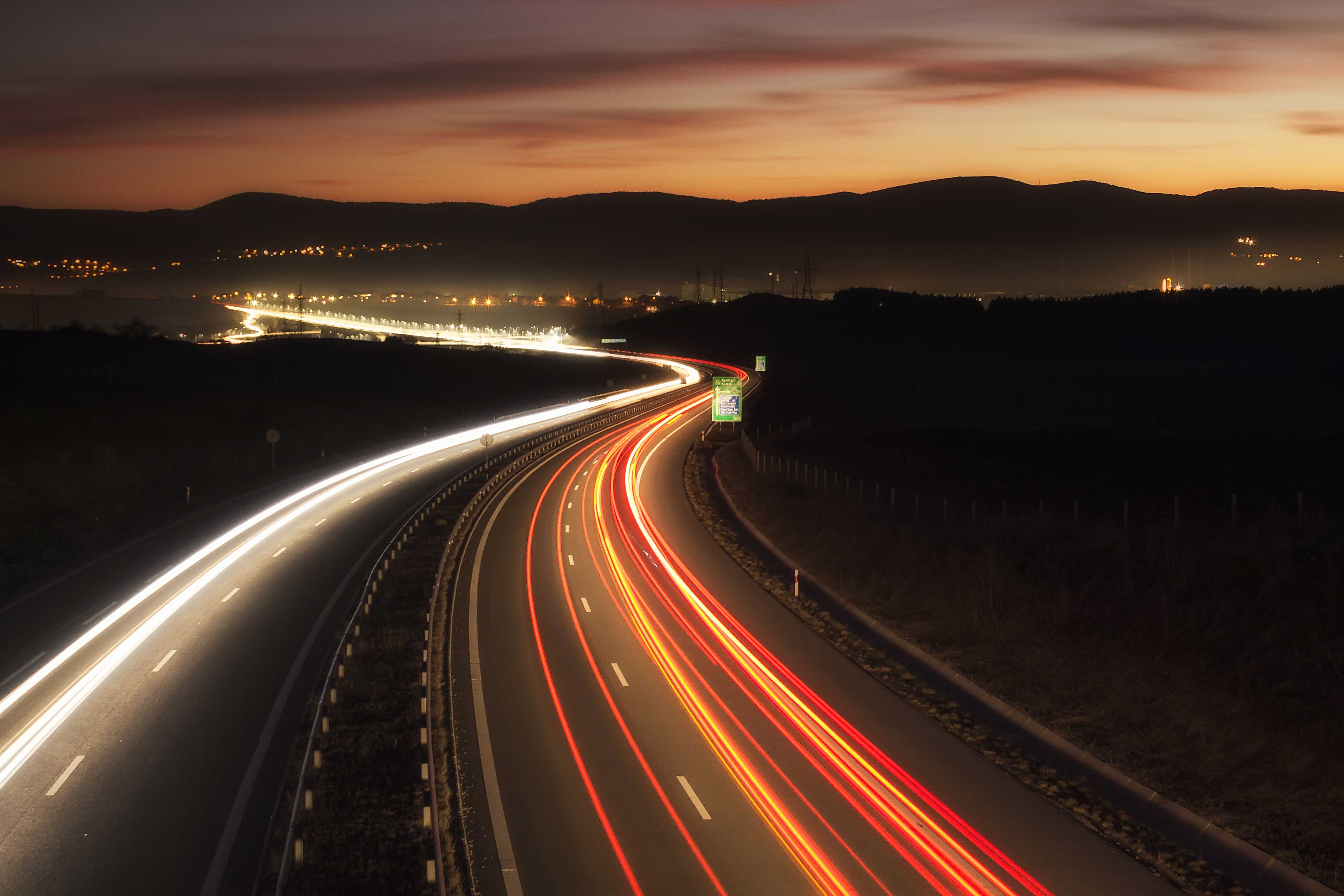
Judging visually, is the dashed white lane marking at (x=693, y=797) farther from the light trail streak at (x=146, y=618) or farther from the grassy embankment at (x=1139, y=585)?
the light trail streak at (x=146, y=618)

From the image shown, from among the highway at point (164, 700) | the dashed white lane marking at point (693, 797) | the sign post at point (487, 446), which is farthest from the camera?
the sign post at point (487, 446)

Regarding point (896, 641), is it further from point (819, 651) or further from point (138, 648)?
point (138, 648)

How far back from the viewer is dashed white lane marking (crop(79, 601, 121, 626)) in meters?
26.6

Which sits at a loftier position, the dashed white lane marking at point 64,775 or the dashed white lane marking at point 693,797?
the dashed white lane marking at point 64,775

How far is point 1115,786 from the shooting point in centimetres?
1666

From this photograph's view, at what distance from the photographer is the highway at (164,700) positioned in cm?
1426

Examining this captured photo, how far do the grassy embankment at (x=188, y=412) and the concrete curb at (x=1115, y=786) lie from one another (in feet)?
84.0

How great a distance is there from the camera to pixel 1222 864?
1405 cm

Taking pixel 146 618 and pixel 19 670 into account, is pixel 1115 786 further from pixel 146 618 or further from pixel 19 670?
pixel 146 618

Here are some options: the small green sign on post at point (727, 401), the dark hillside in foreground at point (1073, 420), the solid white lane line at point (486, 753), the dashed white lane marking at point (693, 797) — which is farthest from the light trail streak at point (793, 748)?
the small green sign on post at point (727, 401)

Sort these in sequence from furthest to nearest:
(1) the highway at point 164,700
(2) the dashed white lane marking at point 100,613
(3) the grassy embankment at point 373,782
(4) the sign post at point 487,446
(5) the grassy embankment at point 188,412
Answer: (4) the sign post at point 487,446 < (5) the grassy embankment at point 188,412 < (2) the dashed white lane marking at point 100,613 < (1) the highway at point 164,700 < (3) the grassy embankment at point 373,782

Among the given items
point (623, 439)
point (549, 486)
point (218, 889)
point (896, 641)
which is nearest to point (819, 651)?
point (896, 641)

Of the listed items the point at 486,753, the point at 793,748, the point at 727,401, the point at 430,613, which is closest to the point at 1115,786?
the point at 793,748

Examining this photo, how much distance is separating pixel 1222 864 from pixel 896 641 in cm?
1132
